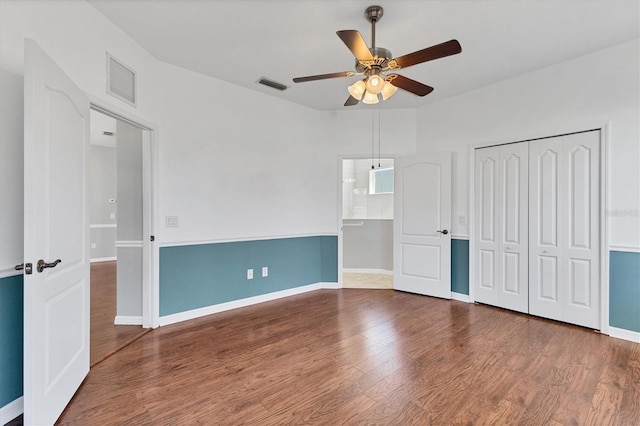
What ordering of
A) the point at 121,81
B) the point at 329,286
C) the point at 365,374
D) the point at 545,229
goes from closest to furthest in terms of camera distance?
the point at 365,374 → the point at 121,81 → the point at 545,229 → the point at 329,286

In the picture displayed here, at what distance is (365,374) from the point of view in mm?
2273

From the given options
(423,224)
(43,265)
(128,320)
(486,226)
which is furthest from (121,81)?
(486,226)

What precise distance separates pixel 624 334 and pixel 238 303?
4.05 metres

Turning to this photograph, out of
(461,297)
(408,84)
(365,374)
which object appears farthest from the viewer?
(461,297)

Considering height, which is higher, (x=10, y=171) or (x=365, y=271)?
(x=10, y=171)

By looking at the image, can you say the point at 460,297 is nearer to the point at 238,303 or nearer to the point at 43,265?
the point at 238,303

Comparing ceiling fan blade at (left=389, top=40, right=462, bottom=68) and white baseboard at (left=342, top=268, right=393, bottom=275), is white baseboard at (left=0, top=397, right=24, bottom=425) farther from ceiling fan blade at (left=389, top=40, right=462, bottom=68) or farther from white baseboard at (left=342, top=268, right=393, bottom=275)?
white baseboard at (left=342, top=268, right=393, bottom=275)

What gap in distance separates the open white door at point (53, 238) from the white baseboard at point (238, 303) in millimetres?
1139

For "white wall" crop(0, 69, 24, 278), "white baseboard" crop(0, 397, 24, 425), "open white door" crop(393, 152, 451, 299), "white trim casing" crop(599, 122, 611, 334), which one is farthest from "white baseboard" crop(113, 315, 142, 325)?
"white trim casing" crop(599, 122, 611, 334)

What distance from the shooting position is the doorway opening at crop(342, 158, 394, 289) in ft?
19.4

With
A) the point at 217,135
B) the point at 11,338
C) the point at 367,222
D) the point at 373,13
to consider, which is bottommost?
the point at 11,338

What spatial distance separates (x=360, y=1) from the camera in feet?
7.42

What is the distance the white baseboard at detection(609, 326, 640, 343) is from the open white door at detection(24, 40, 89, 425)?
453 centimetres

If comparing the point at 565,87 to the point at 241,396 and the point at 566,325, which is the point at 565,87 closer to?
the point at 566,325
